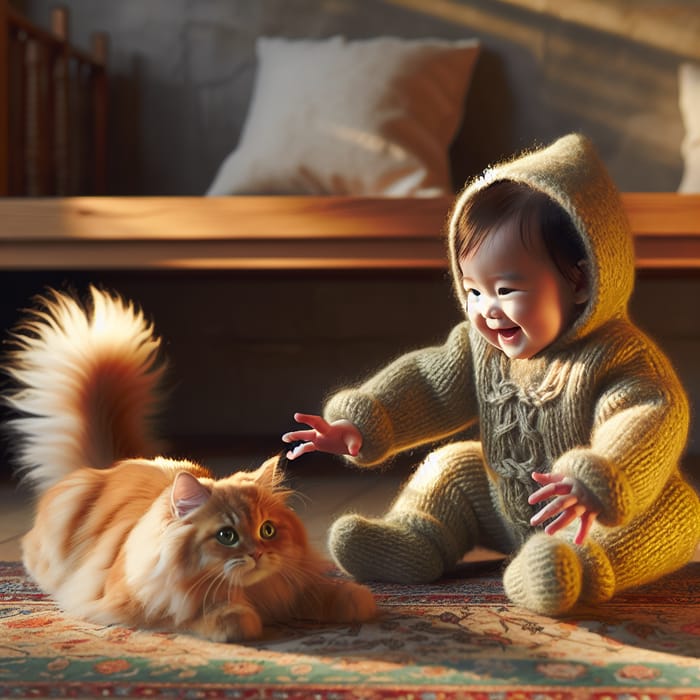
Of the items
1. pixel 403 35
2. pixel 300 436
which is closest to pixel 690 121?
pixel 403 35

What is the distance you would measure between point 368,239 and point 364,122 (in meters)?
0.56

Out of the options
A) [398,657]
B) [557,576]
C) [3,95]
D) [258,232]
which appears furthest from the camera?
[3,95]

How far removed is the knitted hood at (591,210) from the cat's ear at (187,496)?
0.43 m

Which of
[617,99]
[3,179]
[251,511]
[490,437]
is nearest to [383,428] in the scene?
[490,437]

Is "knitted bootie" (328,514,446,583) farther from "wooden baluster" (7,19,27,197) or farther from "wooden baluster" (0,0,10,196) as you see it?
"wooden baluster" (7,19,27,197)

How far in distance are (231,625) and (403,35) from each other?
1.85 m

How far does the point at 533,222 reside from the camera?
41.4 inches

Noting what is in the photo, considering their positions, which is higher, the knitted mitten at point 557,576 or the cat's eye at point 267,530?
the cat's eye at point 267,530

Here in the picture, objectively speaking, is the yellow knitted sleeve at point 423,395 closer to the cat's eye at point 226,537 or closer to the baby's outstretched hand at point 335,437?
the baby's outstretched hand at point 335,437

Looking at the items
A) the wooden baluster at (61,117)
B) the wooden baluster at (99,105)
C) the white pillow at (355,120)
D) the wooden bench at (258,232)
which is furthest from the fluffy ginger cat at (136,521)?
the wooden baluster at (99,105)

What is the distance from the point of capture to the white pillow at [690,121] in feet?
6.86

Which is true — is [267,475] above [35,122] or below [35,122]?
below

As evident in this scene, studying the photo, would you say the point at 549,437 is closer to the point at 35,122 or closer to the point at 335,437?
the point at 335,437

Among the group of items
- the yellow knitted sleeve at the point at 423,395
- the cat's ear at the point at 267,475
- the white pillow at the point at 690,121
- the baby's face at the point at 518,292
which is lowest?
the cat's ear at the point at 267,475
